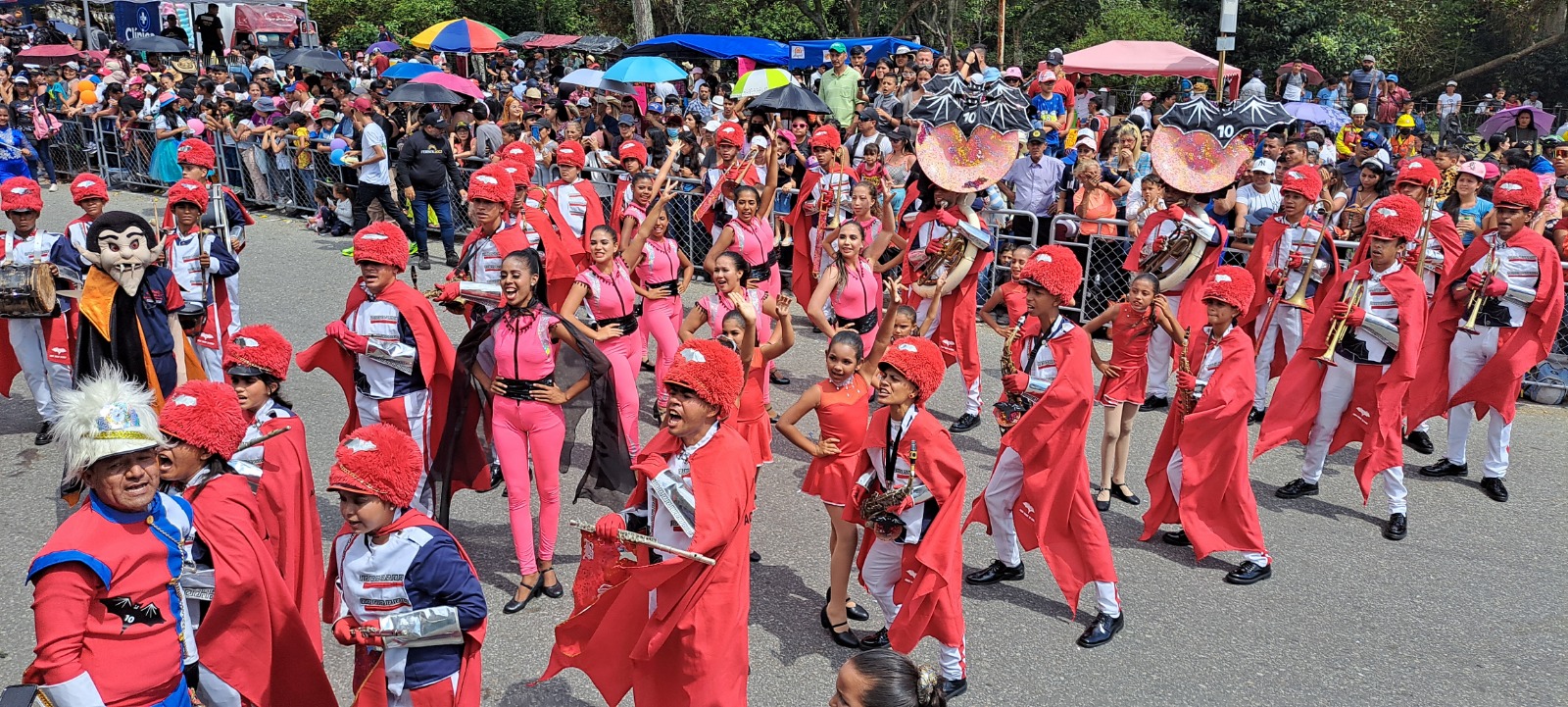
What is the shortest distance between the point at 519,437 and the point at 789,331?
1.54 m

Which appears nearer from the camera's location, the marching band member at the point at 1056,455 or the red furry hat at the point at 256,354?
the red furry hat at the point at 256,354

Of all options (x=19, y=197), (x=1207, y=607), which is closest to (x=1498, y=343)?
(x=1207, y=607)

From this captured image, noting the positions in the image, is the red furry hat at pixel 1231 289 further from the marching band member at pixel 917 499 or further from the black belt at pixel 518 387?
the black belt at pixel 518 387

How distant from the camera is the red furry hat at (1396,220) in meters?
7.12

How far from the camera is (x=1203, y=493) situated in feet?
21.3

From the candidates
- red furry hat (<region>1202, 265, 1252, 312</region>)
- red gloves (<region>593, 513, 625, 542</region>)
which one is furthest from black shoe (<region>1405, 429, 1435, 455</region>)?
red gloves (<region>593, 513, 625, 542</region>)

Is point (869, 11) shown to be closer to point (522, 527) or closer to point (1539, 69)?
point (1539, 69)

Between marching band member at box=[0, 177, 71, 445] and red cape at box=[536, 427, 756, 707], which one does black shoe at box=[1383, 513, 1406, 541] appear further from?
marching band member at box=[0, 177, 71, 445]

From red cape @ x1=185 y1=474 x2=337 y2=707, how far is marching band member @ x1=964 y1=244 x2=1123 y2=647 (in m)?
3.30

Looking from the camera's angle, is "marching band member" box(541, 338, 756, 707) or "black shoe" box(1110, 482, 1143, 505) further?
"black shoe" box(1110, 482, 1143, 505)

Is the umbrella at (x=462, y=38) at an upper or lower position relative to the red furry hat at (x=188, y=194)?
upper

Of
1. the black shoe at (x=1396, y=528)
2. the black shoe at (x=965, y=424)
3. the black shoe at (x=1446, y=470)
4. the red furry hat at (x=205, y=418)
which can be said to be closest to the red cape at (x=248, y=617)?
the red furry hat at (x=205, y=418)

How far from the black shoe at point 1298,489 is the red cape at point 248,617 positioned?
19.6 ft

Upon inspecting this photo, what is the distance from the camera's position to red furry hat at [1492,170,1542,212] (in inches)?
300
